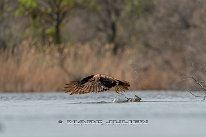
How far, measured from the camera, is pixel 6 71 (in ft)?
52.2

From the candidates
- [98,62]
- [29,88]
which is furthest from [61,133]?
[98,62]

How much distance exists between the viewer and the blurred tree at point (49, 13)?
72.2ft

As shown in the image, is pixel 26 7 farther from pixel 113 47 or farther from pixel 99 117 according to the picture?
pixel 99 117

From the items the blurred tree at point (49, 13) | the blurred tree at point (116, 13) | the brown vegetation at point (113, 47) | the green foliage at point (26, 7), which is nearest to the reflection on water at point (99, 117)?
the brown vegetation at point (113, 47)

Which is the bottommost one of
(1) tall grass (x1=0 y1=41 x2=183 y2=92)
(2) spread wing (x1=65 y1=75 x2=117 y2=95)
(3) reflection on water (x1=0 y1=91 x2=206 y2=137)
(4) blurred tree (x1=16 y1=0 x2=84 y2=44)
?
(3) reflection on water (x1=0 y1=91 x2=206 y2=137)

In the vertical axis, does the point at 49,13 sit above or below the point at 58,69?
above

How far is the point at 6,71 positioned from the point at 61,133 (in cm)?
988

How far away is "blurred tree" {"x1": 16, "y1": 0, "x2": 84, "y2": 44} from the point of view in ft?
72.2

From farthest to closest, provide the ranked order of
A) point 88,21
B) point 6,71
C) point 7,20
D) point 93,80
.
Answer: point 88,21
point 7,20
point 6,71
point 93,80

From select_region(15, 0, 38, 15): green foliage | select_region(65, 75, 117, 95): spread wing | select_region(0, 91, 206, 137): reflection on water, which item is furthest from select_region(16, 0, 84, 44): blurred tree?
select_region(0, 91, 206, 137): reflection on water

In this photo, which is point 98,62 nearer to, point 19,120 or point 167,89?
point 167,89

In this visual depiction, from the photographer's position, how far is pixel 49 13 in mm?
22609

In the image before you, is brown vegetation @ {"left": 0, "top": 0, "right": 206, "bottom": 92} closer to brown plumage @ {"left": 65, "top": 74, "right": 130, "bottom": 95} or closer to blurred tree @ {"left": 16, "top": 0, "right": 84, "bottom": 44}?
blurred tree @ {"left": 16, "top": 0, "right": 84, "bottom": 44}

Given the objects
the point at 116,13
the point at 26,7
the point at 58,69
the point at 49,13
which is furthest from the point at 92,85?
the point at 116,13
